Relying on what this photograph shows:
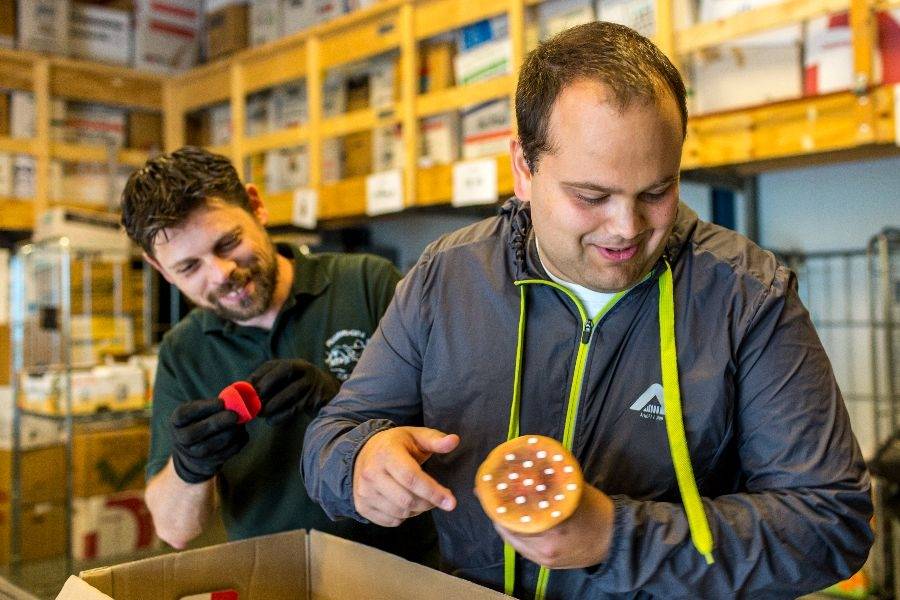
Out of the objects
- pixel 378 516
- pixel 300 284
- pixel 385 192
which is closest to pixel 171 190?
pixel 300 284

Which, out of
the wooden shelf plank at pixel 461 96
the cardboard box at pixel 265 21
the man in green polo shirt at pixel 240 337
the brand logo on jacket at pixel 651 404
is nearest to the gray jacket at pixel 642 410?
the brand logo on jacket at pixel 651 404

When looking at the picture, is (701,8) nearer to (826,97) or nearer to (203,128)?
(826,97)

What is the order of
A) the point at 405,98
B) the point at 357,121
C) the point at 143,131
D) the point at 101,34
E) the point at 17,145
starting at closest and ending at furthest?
the point at 405,98 < the point at 357,121 < the point at 17,145 < the point at 101,34 < the point at 143,131

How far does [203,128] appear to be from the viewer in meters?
4.57

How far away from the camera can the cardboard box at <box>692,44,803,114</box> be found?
2279mm

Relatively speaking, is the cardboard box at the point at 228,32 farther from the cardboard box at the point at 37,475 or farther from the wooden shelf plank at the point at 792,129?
the wooden shelf plank at the point at 792,129

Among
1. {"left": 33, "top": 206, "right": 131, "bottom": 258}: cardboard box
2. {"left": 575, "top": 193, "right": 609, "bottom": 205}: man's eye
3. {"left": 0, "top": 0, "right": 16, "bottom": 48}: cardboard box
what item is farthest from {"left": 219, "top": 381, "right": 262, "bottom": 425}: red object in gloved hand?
{"left": 0, "top": 0, "right": 16, "bottom": 48}: cardboard box

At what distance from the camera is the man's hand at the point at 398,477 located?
36.7 inches

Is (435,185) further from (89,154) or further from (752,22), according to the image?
(89,154)

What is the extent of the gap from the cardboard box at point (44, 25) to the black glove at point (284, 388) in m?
3.41

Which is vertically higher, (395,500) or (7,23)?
(7,23)

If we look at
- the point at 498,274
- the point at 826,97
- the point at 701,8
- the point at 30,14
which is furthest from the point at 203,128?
the point at 498,274

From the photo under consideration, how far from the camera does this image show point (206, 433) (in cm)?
134

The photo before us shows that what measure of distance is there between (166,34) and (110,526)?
8.13ft
